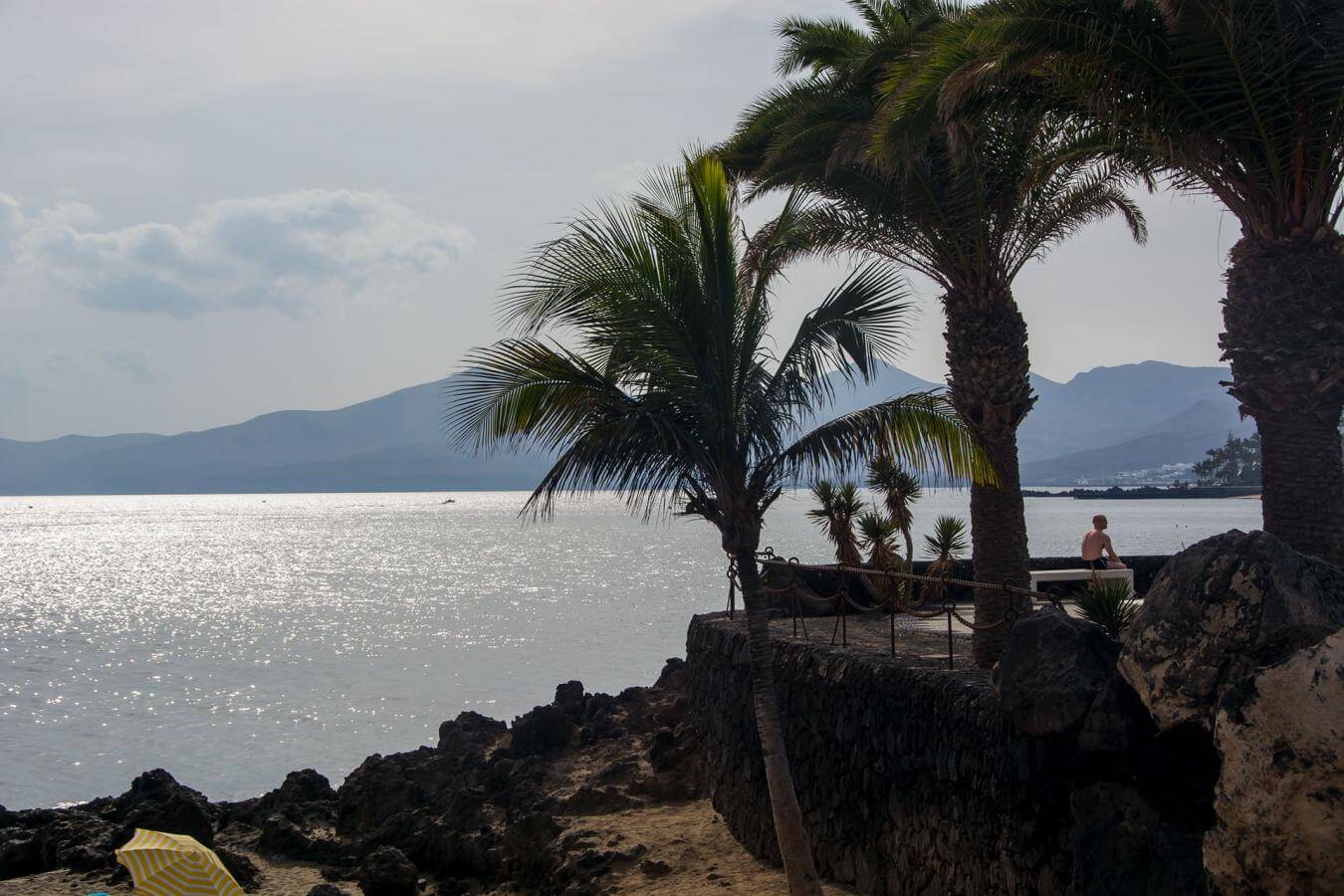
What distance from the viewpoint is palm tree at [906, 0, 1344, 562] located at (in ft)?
30.5

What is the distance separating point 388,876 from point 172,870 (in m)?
2.58

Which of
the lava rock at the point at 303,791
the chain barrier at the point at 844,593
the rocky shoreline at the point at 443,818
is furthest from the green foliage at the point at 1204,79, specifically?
the lava rock at the point at 303,791

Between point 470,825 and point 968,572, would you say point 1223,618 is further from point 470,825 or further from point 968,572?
point 968,572

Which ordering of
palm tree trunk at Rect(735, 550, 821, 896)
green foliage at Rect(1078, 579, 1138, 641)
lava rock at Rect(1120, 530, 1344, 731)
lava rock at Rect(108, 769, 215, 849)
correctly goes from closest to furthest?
1. lava rock at Rect(1120, 530, 1344, 731)
2. green foliage at Rect(1078, 579, 1138, 641)
3. palm tree trunk at Rect(735, 550, 821, 896)
4. lava rock at Rect(108, 769, 215, 849)

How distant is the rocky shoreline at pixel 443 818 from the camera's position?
45.5ft

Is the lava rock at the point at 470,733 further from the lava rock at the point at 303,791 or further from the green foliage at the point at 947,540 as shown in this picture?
the green foliage at the point at 947,540

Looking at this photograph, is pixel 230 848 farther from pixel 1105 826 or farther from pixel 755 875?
pixel 1105 826

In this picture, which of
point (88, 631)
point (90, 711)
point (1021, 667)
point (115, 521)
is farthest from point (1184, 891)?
point (115, 521)

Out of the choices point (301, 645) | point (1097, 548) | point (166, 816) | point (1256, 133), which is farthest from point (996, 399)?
point (301, 645)

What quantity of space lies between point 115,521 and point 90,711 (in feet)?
560

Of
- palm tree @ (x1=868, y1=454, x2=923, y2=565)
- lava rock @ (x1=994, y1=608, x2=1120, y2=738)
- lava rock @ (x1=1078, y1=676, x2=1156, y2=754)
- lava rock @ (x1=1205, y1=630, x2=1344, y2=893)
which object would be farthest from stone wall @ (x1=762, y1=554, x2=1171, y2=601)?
lava rock @ (x1=1205, y1=630, x2=1344, y2=893)

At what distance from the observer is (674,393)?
10.1 meters

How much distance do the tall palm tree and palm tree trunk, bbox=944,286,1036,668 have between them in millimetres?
11

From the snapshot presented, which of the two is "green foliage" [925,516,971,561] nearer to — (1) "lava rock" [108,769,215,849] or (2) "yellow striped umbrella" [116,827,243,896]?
(1) "lava rock" [108,769,215,849]
